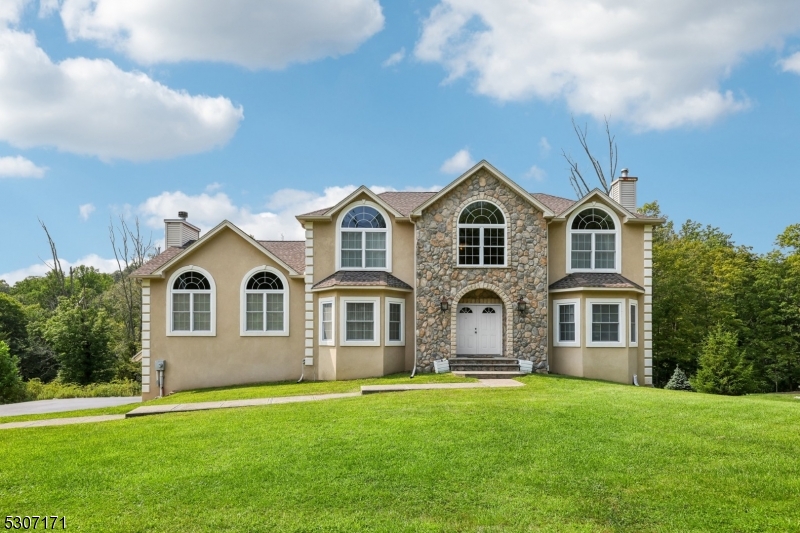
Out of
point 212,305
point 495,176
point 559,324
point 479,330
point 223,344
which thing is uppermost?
point 495,176

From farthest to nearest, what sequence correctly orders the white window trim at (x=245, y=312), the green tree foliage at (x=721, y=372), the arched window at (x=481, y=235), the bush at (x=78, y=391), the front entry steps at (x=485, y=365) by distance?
the bush at (x=78, y=391) < the green tree foliage at (x=721, y=372) < the white window trim at (x=245, y=312) < the arched window at (x=481, y=235) < the front entry steps at (x=485, y=365)

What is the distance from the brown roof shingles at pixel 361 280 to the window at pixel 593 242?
20.8ft

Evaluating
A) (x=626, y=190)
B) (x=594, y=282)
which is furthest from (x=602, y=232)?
(x=626, y=190)

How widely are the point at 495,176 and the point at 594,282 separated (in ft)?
16.7

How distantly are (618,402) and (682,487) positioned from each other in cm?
520

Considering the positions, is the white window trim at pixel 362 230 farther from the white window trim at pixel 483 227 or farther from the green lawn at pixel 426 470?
the green lawn at pixel 426 470

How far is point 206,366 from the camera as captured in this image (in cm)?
1950

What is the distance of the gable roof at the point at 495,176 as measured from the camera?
18.9 m

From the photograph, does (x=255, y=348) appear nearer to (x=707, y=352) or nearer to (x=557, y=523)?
(x=557, y=523)

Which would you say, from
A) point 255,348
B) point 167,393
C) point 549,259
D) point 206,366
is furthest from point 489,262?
point 167,393

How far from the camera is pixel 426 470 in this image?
7445 mm

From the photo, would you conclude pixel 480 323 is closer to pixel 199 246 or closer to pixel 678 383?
pixel 678 383

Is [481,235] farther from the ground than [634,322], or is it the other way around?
[481,235]

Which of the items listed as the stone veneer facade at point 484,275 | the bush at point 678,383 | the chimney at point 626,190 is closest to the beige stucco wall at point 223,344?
the stone veneer facade at point 484,275
